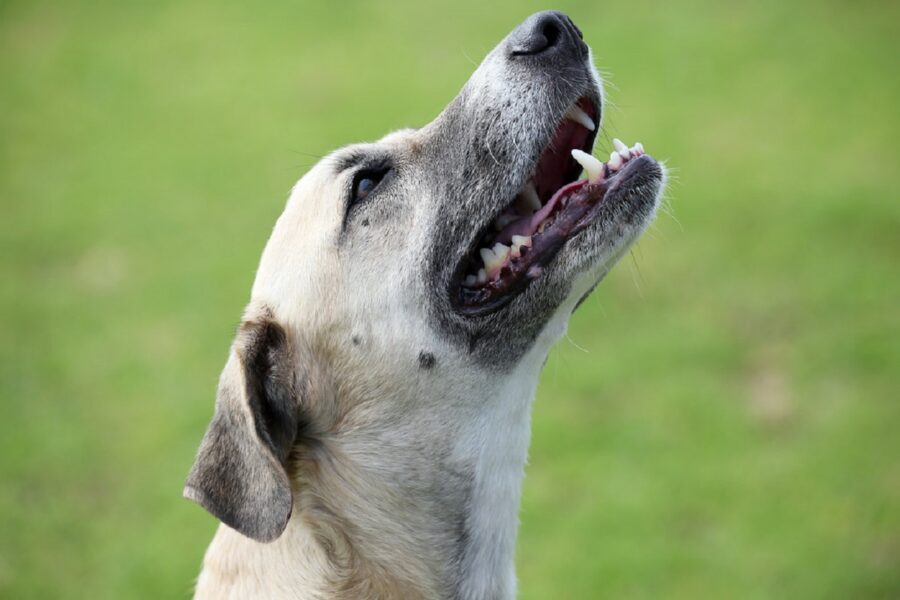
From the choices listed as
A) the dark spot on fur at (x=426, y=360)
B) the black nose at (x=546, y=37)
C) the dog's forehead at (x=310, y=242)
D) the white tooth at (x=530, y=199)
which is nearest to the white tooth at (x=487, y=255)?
the white tooth at (x=530, y=199)

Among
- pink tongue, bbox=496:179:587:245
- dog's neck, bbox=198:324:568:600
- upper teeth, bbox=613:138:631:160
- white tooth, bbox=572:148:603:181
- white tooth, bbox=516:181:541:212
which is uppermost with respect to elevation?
upper teeth, bbox=613:138:631:160

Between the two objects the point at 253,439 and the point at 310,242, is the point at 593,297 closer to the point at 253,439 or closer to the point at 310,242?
the point at 310,242

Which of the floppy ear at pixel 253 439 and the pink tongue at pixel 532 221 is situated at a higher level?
the pink tongue at pixel 532 221

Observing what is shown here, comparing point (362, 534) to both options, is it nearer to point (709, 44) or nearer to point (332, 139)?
point (332, 139)

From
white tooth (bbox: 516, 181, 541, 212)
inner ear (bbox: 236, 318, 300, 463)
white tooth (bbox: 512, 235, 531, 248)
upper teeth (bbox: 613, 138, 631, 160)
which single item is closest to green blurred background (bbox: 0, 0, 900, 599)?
white tooth (bbox: 516, 181, 541, 212)

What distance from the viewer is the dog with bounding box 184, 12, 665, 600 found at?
351cm

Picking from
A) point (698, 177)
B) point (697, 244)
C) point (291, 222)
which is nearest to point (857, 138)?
point (698, 177)

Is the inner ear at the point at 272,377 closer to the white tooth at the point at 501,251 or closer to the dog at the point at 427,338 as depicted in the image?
the dog at the point at 427,338

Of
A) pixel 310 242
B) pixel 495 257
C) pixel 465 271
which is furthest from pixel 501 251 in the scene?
pixel 310 242

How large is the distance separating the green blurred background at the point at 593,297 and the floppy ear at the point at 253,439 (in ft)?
7.46

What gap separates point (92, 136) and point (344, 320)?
880 centimetres

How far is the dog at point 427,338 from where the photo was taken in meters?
3.51

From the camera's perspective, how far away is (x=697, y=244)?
28.3 feet

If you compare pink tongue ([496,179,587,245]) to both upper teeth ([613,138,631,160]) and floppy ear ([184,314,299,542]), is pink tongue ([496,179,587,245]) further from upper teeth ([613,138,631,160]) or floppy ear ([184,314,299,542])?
floppy ear ([184,314,299,542])
